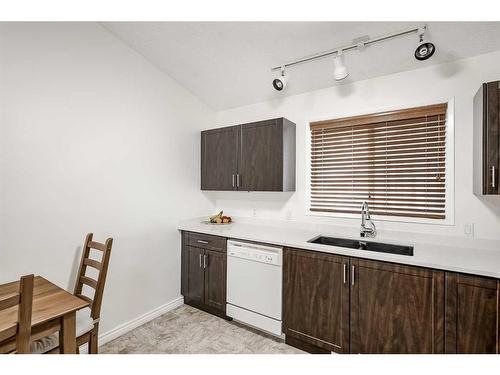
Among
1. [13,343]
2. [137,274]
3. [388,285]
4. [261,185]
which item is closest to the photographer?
[13,343]

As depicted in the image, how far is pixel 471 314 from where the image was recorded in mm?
1531

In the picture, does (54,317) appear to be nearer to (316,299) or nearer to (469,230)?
(316,299)

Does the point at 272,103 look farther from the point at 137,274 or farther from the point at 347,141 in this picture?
the point at 137,274

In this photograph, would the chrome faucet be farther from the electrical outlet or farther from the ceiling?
the ceiling

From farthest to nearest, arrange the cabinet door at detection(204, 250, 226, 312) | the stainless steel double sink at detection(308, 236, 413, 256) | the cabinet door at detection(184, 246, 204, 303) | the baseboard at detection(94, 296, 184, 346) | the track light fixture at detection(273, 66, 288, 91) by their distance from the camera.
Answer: the cabinet door at detection(184, 246, 204, 303) → the cabinet door at detection(204, 250, 226, 312) → the track light fixture at detection(273, 66, 288, 91) → the baseboard at detection(94, 296, 184, 346) → the stainless steel double sink at detection(308, 236, 413, 256)

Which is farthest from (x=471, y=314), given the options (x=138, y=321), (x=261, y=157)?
(x=138, y=321)

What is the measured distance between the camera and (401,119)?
230 centimetres

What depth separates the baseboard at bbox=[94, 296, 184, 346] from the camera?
2.25 m

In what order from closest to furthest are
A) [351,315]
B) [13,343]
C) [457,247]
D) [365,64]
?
[13,343] < [351,315] < [457,247] < [365,64]

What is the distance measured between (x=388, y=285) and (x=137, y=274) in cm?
222

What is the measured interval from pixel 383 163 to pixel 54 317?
8.62 feet

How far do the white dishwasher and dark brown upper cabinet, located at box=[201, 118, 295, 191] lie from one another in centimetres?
67

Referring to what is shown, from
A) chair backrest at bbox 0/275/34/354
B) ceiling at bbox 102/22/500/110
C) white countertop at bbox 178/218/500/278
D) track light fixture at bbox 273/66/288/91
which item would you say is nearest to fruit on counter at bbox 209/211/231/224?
white countertop at bbox 178/218/500/278

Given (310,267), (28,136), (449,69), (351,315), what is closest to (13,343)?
(28,136)
